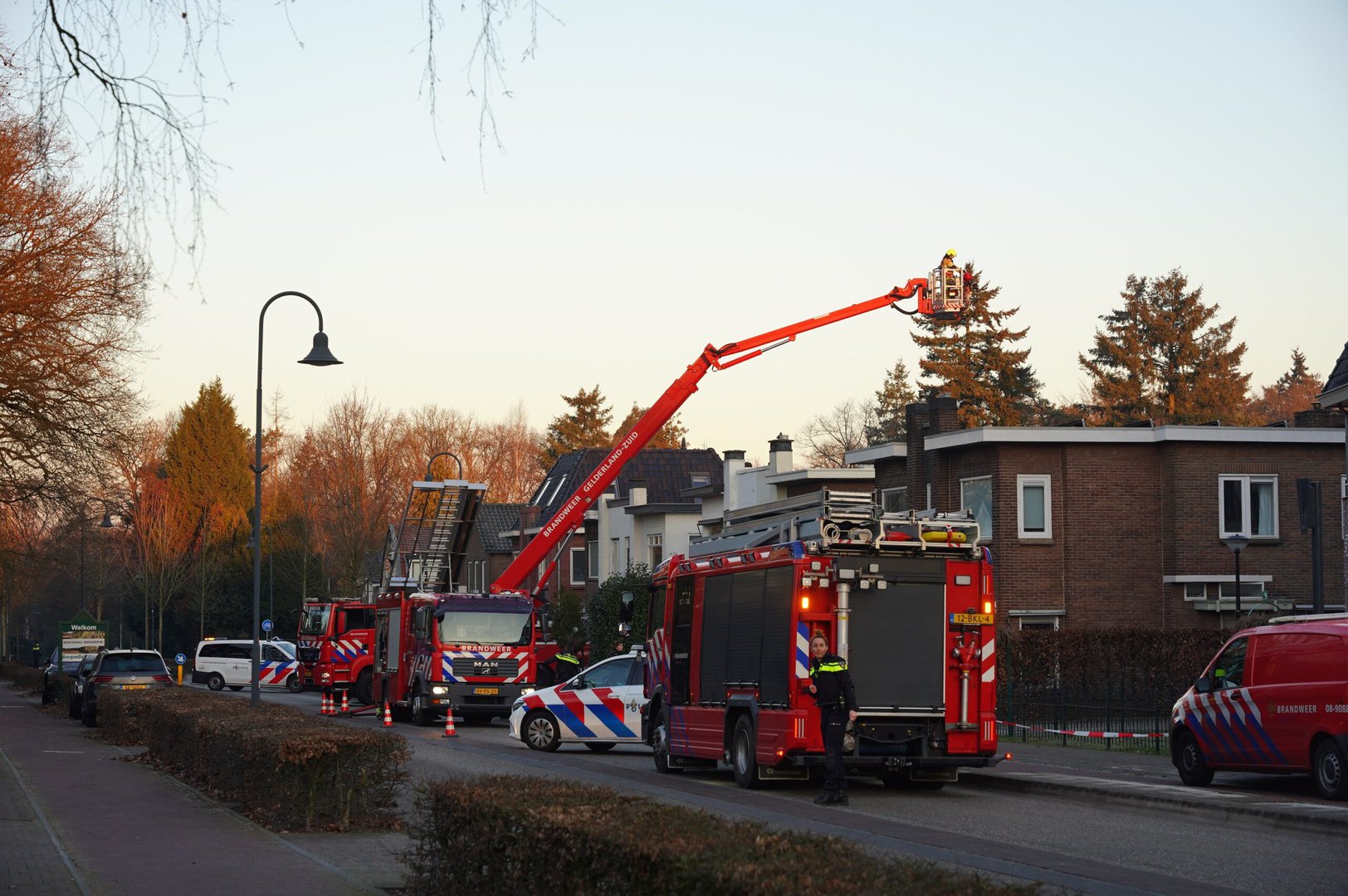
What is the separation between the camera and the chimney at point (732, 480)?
51.2 metres

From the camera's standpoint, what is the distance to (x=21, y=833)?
44.3 feet

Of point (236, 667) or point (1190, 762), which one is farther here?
point (236, 667)

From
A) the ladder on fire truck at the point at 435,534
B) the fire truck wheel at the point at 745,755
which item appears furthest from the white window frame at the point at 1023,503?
the fire truck wheel at the point at 745,755

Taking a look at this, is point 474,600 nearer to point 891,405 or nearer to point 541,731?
point 541,731

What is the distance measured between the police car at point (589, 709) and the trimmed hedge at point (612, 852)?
1581 centimetres

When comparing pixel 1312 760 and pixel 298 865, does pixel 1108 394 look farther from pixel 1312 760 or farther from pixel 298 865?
pixel 298 865

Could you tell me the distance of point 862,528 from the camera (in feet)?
57.9

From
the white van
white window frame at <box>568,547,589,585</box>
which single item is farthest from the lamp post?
white window frame at <box>568,547,589,585</box>

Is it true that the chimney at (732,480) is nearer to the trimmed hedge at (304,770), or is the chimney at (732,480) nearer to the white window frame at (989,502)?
the white window frame at (989,502)

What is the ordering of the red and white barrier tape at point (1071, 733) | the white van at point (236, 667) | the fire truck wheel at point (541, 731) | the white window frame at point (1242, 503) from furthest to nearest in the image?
the white van at point (236, 667) < the white window frame at point (1242, 503) < the fire truck wheel at point (541, 731) < the red and white barrier tape at point (1071, 733)

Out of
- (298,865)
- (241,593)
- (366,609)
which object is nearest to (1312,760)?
(298,865)

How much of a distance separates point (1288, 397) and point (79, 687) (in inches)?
2925

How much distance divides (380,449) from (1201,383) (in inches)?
1551

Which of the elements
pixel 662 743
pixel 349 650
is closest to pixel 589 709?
pixel 662 743
